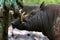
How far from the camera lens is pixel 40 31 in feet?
7.98

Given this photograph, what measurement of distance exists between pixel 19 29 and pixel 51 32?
0.45 m

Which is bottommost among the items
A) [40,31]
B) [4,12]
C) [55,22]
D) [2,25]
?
[40,31]

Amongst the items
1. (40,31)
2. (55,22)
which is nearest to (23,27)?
(40,31)

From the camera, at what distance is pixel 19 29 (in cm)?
238

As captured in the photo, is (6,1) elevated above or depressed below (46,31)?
above

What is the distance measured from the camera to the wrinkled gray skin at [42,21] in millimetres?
2365

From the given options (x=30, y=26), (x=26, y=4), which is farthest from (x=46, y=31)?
(x=26, y=4)

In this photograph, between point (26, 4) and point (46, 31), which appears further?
point (26, 4)

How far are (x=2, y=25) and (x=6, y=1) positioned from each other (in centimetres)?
21

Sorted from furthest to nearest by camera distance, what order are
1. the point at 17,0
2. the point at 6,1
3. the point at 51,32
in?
the point at 51,32
the point at 17,0
the point at 6,1

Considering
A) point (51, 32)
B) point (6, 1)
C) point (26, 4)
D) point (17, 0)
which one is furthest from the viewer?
point (26, 4)

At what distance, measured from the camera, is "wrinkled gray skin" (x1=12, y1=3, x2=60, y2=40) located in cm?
237

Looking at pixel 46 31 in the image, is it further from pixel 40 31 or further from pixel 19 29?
pixel 19 29

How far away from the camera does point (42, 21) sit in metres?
2.44
